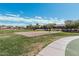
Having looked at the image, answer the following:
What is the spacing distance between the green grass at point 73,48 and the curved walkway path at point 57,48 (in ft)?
0.12

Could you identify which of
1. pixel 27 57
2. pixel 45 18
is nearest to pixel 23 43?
pixel 27 57

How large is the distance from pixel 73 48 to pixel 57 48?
0.58 ft

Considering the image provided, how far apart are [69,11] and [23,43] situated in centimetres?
62

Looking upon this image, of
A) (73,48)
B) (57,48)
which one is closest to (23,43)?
(57,48)

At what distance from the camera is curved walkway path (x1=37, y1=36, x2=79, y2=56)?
2975 millimetres

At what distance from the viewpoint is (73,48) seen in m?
3.00

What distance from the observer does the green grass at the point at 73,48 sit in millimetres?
2982

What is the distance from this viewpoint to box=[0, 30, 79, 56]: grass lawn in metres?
3.00

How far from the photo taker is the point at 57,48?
119 inches

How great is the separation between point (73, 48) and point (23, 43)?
56 centimetres

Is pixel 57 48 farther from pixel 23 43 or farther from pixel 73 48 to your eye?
pixel 23 43

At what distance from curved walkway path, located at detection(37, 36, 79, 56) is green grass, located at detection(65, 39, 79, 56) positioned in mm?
36

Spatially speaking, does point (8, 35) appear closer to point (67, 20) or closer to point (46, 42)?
point (46, 42)

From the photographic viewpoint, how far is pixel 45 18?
9.97 feet
